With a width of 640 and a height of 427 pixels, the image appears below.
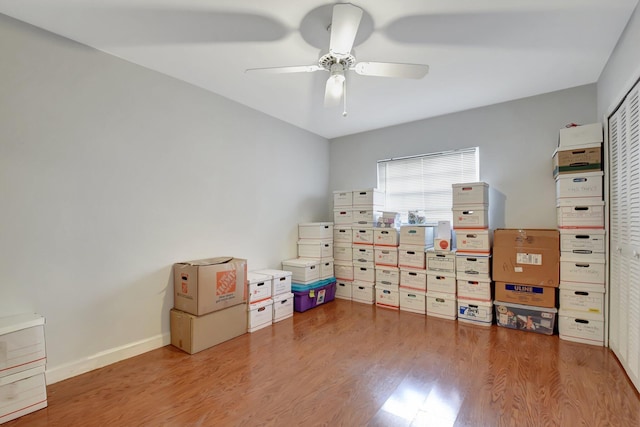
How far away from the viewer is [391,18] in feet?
6.23

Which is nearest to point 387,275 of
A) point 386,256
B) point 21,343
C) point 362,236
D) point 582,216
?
point 386,256

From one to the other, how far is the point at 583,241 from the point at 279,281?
3008 mm

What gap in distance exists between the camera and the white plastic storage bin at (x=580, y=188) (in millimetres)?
2528

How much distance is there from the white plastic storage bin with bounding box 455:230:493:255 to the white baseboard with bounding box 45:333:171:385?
317cm

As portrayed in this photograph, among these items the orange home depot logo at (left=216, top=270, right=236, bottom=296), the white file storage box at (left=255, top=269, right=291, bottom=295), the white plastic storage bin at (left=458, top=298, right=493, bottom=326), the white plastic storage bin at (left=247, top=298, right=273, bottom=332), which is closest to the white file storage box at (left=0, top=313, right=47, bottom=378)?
the orange home depot logo at (left=216, top=270, right=236, bottom=296)

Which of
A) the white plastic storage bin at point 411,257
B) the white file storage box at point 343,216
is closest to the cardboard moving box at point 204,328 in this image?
the white file storage box at point 343,216

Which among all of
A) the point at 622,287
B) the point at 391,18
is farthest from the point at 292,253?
the point at 622,287

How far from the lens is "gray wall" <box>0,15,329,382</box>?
1924 mm

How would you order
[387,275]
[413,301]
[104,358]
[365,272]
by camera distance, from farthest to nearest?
[365,272] < [387,275] < [413,301] < [104,358]

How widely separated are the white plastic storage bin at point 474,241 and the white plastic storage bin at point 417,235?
15.1 inches

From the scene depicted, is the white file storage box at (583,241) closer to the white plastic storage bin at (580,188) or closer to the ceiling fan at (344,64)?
the white plastic storage bin at (580,188)

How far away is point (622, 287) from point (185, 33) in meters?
3.79

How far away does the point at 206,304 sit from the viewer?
8.29ft

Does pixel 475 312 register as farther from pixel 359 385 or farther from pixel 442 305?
pixel 359 385
